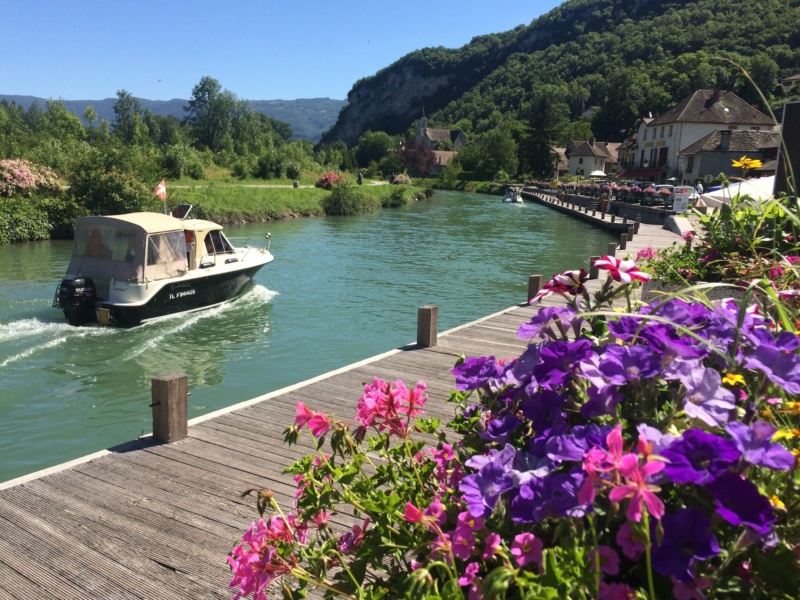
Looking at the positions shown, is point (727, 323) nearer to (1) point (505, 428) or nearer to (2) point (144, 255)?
(1) point (505, 428)

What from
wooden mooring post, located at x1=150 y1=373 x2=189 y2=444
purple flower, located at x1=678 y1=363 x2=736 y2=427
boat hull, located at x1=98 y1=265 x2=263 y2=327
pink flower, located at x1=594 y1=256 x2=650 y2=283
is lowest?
boat hull, located at x1=98 y1=265 x2=263 y2=327

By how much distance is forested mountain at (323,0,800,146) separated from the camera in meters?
106

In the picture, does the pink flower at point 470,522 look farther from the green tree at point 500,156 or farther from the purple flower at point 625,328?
the green tree at point 500,156

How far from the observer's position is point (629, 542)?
1.33 meters

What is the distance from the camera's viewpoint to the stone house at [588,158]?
9888 cm

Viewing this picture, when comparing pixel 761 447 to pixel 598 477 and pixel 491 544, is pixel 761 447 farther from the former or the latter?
pixel 491 544

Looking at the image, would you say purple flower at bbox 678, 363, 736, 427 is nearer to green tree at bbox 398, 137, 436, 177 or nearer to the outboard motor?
the outboard motor

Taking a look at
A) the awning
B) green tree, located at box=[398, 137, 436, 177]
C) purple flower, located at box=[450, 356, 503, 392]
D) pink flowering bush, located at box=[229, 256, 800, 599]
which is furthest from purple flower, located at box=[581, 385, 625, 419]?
green tree, located at box=[398, 137, 436, 177]

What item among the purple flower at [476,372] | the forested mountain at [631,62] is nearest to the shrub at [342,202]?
the purple flower at [476,372]

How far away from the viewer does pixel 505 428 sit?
1.79 m

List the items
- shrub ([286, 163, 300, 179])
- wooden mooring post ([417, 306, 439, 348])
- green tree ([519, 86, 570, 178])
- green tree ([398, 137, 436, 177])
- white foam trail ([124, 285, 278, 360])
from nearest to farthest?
wooden mooring post ([417, 306, 439, 348]), white foam trail ([124, 285, 278, 360]), shrub ([286, 163, 300, 179]), green tree ([519, 86, 570, 178]), green tree ([398, 137, 436, 177])

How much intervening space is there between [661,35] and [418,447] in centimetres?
15422

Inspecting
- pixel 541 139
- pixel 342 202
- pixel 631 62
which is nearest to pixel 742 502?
pixel 342 202

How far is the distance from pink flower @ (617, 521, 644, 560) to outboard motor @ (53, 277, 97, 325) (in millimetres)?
13383
